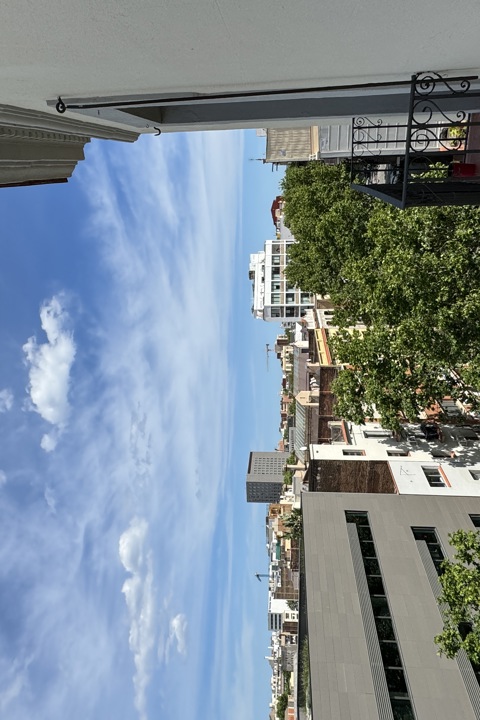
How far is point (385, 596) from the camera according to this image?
72.6ft

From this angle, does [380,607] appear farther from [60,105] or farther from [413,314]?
[60,105]

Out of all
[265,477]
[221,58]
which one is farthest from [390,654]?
[265,477]

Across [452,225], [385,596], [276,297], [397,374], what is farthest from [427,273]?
[276,297]

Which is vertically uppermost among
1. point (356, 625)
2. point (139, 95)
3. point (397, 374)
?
point (397, 374)

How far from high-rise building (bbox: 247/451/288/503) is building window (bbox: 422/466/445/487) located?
7522 centimetres

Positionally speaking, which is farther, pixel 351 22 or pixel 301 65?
pixel 301 65

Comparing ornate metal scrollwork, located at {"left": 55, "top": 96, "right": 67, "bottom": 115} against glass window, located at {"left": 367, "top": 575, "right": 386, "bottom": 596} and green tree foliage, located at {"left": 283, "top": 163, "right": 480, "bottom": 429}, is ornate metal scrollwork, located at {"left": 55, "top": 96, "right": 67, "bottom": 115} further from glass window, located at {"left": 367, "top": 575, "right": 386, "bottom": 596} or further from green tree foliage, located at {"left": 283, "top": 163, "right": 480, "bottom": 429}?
glass window, located at {"left": 367, "top": 575, "right": 386, "bottom": 596}

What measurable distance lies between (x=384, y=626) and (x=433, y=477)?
9.10 meters

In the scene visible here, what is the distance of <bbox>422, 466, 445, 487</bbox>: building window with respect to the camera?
26.5 m

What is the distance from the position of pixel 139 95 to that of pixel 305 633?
2510 centimetres

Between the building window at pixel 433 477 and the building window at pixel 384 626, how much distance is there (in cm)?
438

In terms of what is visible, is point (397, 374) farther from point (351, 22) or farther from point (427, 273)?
point (351, 22)

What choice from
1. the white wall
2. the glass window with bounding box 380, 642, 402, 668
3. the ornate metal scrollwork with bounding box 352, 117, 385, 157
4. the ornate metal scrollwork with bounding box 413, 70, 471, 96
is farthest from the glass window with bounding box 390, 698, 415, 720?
the white wall

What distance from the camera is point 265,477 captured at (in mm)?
105688
